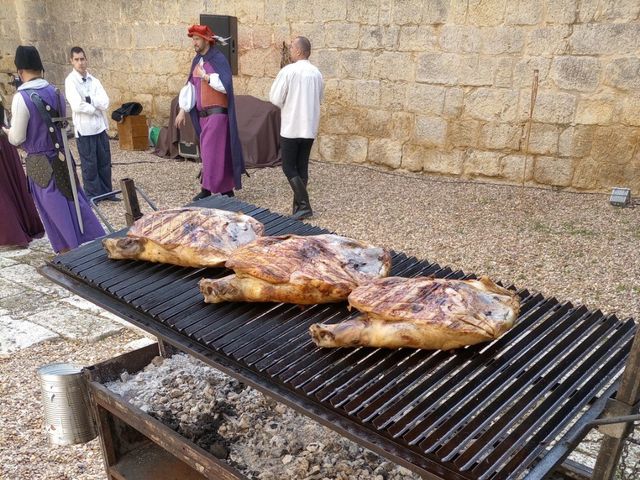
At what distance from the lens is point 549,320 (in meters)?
2.14

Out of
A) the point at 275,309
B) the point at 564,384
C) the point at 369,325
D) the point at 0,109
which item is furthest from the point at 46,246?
the point at 564,384

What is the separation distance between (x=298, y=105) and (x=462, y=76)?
9.38ft

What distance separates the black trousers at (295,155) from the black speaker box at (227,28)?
418 cm

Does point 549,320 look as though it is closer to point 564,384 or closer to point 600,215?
point 564,384

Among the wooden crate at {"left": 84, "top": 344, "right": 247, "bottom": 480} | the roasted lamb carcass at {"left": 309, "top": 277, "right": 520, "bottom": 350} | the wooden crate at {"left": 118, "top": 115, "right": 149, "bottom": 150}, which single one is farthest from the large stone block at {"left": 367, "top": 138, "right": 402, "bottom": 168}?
the roasted lamb carcass at {"left": 309, "top": 277, "right": 520, "bottom": 350}

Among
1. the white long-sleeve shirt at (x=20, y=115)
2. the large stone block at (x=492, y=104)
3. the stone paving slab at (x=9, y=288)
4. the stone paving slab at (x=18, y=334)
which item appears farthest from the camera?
the large stone block at (x=492, y=104)

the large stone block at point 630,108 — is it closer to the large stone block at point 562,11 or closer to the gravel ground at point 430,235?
the gravel ground at point 430,235

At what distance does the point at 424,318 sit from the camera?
1.88 metres

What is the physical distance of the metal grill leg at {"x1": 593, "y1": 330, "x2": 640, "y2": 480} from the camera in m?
1.52

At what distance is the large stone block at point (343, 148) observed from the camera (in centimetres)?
Answer: 972

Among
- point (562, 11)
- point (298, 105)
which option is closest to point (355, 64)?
point (298, 105)

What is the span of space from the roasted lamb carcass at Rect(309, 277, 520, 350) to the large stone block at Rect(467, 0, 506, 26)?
6.80m

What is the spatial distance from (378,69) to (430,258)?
4.34 metres

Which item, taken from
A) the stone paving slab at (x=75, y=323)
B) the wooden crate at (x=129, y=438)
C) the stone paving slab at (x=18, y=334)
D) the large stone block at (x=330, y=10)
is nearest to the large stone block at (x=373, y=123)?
the large stone block at (x=330, y=10)
